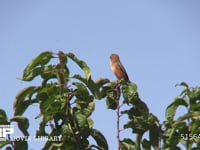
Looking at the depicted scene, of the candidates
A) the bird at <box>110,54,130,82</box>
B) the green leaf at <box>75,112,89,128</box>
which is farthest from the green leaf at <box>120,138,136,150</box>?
the bird at <box>110,54,130,82</box>

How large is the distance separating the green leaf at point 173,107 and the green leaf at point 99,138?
617 mm

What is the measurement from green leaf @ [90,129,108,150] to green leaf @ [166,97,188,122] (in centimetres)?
62

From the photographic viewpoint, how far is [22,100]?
13.9ft

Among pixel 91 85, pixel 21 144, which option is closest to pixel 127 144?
pixel 91 85

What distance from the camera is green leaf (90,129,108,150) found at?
13.5ft

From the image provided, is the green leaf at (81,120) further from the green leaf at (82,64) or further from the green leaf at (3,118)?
the green leaf at (3,118)

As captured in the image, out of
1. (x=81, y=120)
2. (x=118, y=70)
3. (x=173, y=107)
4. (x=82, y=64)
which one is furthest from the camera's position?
(x=118, y=70)

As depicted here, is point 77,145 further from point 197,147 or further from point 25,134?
point 197,147

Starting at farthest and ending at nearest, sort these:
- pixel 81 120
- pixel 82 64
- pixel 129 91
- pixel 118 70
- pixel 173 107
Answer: pixel 118 70, pixel 129 91, pixel 82 64, pixel 173 107, pixel 81 120

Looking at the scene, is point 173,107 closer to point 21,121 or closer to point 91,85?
point 91,85

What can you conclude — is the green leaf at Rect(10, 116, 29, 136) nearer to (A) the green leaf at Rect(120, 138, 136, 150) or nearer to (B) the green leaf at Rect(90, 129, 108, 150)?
(B) the green leaf at Rect(90, 129, 108, 150)

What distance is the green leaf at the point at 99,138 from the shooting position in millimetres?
4121

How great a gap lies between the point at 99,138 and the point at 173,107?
0.73 m

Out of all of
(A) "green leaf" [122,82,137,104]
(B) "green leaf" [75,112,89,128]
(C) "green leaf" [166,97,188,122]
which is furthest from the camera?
(A) "green leaf" [122,82,137,104]
